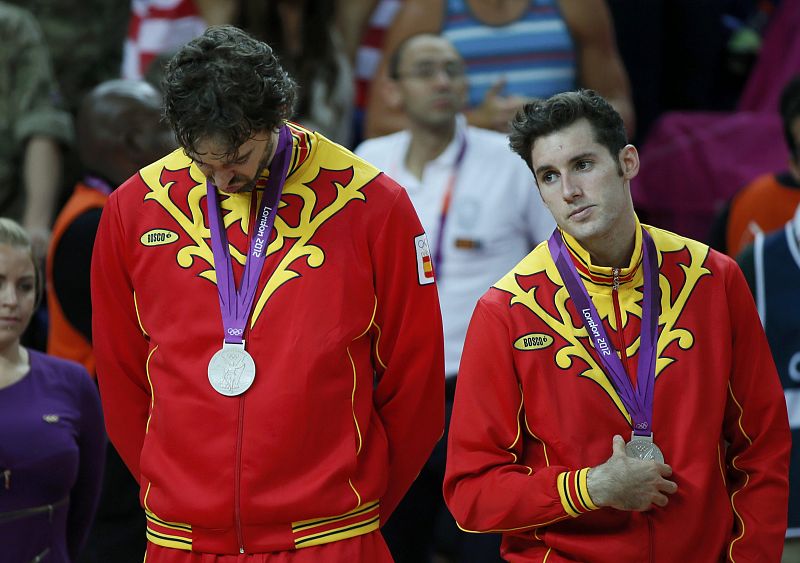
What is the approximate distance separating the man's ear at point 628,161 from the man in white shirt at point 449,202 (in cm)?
178

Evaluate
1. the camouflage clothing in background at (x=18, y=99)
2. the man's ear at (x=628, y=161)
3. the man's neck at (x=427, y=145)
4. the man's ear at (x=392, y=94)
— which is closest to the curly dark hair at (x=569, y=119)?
the man's ear at (x=628, y=161)

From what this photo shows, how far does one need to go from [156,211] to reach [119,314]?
1.05 feet

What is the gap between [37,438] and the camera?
14.6 ft

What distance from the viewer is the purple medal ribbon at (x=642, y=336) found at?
3.62 metres

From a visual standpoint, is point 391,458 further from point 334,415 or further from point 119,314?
point 119,314

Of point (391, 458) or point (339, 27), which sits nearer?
point (391, 458)

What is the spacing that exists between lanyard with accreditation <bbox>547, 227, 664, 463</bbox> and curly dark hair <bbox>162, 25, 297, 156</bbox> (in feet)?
2.94

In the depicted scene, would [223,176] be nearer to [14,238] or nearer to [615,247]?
[615,247]

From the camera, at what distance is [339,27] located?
7.30 metres

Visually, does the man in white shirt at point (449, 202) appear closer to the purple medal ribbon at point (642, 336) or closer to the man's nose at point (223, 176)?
the purple medal ribbon at point (642, 336)

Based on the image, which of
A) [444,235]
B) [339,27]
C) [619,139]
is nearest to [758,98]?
[339,27]

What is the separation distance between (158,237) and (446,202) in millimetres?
2154

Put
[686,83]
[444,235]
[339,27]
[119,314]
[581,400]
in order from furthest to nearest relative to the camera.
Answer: [686,83] → [339,27] → [444,235] → [119,314] → [581,400]

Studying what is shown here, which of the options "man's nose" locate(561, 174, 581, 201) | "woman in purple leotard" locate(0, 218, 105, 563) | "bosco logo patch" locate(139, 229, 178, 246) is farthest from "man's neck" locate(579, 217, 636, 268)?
"woman in purple leotard" locate(0, 218, 105, 563)
